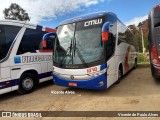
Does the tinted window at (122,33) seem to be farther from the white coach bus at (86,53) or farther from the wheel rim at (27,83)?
the wheel rim at (27,83)

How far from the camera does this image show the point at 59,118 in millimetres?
5258

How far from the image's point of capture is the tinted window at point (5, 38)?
7102mm

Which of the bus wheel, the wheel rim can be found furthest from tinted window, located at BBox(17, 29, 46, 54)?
the wheel rim

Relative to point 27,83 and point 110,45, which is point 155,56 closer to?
point 110,45

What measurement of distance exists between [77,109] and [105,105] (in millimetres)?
879

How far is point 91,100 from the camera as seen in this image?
21.9ft

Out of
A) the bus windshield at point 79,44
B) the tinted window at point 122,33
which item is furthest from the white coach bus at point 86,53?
the tinted window at point 122,33

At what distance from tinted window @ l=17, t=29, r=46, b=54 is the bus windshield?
1.26 m

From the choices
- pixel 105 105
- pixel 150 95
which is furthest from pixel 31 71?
pixel 150 95

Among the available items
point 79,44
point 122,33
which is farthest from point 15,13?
point 79,44

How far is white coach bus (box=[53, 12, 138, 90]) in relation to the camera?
689cm

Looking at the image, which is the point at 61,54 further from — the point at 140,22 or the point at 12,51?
the point at 140,22

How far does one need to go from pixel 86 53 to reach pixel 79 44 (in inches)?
18.8

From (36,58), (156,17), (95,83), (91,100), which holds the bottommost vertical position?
(91,100)
